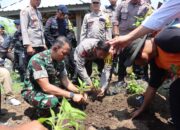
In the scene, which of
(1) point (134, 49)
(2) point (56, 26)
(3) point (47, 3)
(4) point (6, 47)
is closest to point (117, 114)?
(1) point (134, 49)

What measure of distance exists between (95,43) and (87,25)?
0.85 m

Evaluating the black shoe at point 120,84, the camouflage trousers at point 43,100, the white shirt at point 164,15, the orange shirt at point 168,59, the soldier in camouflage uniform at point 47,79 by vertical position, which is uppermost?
the white shirt at point 164,15

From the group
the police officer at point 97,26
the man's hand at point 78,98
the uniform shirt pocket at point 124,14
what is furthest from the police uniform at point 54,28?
the man's hand at point 78,98

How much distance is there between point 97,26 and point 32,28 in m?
1.15

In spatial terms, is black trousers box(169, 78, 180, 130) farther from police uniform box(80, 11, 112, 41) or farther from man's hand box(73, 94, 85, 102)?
police uniform box(80, 11, 112, 41)

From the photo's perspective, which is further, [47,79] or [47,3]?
[47,3]

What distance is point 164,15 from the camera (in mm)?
2912

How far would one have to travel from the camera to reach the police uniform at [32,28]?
5.82 metres

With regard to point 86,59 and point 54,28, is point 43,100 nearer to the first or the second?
point 86,59

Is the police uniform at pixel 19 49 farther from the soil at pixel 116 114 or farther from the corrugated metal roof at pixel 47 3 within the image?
the corrugated metal roof at pixel 47 3

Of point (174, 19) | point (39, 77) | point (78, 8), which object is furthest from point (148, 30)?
point (78, 8)

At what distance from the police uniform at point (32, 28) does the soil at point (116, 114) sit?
1.16 meters

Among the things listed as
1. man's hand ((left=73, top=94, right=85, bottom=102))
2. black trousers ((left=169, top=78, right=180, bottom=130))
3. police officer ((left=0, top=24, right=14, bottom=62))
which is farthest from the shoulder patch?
police officer ((left=0, top=24, right=14, bottom=62))

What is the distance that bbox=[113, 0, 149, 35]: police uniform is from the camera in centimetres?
605
